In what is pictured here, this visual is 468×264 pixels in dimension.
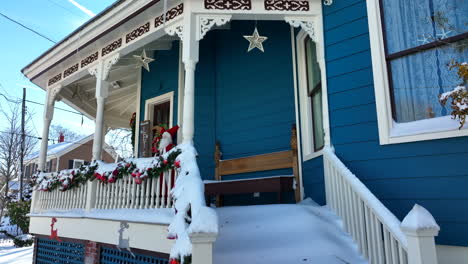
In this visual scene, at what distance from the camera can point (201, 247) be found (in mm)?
2416

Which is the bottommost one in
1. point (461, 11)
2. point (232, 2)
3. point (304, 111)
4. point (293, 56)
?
point (304, 111)

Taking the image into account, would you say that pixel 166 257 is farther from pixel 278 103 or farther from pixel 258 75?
pixel 258 75

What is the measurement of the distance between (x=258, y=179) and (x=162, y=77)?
144 inches

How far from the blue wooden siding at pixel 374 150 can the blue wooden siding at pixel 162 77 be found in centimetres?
364

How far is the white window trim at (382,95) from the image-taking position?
3455 mm

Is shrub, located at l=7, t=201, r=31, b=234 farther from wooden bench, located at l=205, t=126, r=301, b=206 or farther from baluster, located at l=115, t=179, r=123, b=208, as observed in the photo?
wooden bench, located at l=205, t=126, r=301, b=206

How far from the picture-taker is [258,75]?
609 centimetres

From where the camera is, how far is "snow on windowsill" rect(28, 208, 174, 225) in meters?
3.94

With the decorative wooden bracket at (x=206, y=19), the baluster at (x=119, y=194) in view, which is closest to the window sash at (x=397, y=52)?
the decorative wooden bracket at (x=206, y=19)

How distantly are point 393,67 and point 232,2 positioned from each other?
2273 millimetres

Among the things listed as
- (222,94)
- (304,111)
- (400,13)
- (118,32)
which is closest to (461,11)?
(400,13)

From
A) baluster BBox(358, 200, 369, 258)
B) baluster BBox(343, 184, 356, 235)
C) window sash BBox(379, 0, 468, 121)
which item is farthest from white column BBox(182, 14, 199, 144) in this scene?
window sash BBox(379, 0, 468, 121)

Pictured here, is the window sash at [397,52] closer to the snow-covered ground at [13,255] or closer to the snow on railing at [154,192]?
the snow on railing at [154,192]

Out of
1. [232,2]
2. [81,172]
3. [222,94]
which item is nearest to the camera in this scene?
[232,2]
